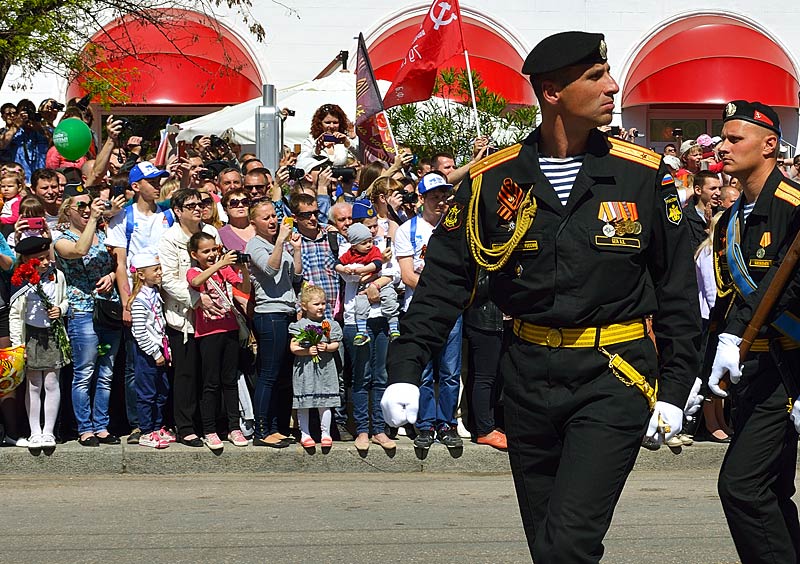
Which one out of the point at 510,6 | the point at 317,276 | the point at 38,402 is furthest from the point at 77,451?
the point at 510,6

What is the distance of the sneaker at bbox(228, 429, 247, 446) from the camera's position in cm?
932

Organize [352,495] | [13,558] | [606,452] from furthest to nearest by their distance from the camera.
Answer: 1. [352,495]
2. [13,558]
3. [606,452]

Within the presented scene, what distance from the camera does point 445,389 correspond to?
9.54 metres

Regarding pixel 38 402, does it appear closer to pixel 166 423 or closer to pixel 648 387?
pixel 166 423

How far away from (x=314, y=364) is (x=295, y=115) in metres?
7.70

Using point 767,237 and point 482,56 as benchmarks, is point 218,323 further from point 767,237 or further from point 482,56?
point 482,56

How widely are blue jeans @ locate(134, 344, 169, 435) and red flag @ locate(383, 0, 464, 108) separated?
5.65 meters

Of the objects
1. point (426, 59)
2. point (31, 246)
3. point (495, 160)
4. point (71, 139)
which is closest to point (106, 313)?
point (31, 246)

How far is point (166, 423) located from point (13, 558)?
3.20m

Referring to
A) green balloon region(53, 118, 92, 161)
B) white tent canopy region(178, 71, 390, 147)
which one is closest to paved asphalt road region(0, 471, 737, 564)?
green balloon region(53, 118, 92, 161)

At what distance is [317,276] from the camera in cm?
959

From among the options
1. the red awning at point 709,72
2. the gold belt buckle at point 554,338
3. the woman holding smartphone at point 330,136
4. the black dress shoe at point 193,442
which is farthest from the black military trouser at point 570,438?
the red awning at point 709,72

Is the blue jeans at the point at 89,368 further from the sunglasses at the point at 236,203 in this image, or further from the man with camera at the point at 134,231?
the sunglasses at the point at 236,203

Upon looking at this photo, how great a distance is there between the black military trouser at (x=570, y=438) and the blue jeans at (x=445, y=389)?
4860 mm
